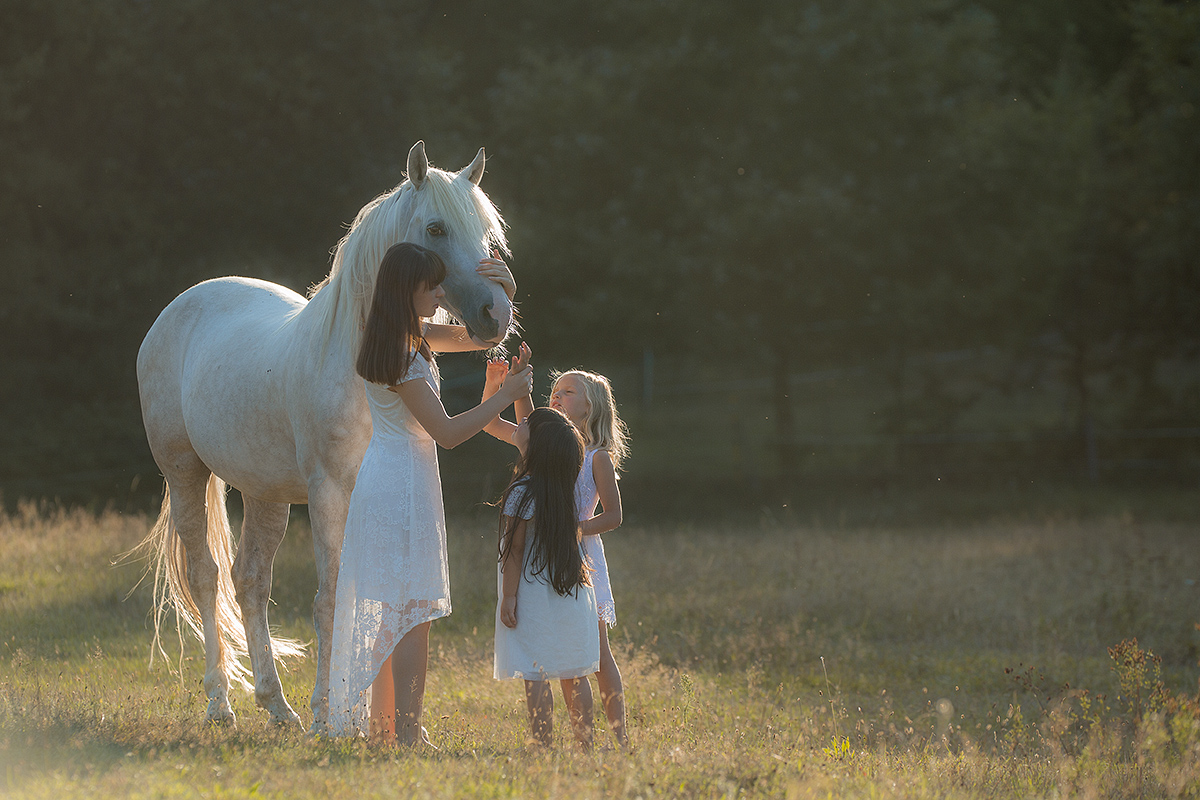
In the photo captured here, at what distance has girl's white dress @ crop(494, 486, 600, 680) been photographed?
4.06 m

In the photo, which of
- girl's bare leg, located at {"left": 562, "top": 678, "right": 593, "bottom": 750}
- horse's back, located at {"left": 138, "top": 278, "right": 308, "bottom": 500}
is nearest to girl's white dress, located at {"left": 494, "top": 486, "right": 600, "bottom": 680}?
girl's bare leg, located at {"left": 562, "top": 678, "right": 593, "bottom": 750}

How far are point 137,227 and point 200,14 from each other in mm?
2854

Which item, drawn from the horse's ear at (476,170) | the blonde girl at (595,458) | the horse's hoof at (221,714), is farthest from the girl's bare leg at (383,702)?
the horse's ear at (476,170)

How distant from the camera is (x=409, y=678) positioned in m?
3.97

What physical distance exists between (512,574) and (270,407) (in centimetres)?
134

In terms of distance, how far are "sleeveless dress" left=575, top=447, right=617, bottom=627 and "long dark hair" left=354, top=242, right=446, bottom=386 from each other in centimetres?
91

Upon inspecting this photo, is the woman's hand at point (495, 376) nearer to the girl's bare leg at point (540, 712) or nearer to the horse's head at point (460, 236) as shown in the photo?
the horse's head at point (460, 236)

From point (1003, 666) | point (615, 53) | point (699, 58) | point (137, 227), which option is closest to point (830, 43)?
point (699, 58)

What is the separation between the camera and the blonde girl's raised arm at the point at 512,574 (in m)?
4.07

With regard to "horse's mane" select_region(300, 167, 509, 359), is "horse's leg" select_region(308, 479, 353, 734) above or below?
below

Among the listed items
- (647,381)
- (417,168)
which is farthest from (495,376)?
(647,381)

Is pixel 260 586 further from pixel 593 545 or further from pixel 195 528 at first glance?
pixel 593 545

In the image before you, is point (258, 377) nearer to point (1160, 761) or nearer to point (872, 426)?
point (1160, 761)

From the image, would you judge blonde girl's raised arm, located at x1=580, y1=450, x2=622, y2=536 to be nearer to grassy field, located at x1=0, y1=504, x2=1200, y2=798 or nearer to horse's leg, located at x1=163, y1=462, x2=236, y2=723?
grassy field, located at x1=0, y1=504, x2=1200, y2=798
